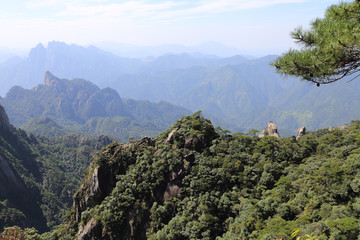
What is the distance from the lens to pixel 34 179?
14575 centimetres

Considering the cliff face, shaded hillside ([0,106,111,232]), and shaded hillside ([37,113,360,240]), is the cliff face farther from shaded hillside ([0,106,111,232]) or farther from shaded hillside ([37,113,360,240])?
shaded hillside ([0,106,111,232])

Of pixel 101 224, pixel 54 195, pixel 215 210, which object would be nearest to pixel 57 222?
pixel 54 195

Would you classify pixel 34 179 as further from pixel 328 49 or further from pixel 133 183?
pixel 328 49

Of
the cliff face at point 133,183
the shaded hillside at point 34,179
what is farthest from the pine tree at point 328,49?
the shaded hillside at point 34,179

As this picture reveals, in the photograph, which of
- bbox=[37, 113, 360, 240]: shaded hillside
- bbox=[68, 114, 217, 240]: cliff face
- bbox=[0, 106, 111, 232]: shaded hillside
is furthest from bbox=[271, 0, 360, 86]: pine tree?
bbox=[0, 106, 111, 232]: shaded hillside

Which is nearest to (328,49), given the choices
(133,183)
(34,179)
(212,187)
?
(212,187)

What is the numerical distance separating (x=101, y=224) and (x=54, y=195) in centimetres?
10933

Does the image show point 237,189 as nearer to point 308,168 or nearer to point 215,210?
point 215,210

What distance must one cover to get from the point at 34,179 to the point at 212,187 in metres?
142

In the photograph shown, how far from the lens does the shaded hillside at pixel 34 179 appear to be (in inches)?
4513

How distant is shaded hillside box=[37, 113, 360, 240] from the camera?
1254 inches

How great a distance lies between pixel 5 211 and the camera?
103 metres

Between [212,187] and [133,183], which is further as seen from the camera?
[133,183]

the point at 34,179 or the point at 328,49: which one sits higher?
the point at 328,49
